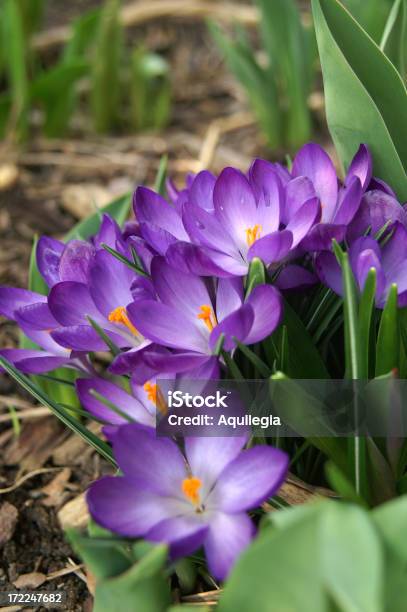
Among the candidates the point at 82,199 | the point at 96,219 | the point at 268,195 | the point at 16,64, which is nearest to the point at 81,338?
the point at 268,195

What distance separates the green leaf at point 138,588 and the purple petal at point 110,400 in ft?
0.58

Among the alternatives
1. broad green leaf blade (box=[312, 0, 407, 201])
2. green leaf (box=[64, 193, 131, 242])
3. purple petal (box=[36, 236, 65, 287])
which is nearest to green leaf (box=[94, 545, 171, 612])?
purple petal (box=[36, 236, 65, 287])

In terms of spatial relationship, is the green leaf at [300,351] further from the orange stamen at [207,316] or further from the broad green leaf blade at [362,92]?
the broad green leaf blade at [362,92]

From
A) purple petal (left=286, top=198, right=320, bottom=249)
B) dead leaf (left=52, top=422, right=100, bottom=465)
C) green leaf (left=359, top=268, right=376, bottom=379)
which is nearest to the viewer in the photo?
green leaf (left=359, top=268, right=376, bottom=379)

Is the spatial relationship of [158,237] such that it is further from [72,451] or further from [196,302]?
[72,451]

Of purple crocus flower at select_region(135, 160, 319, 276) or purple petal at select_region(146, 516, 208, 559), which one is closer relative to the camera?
purple petal at select_region(146, 516, 208, 559)

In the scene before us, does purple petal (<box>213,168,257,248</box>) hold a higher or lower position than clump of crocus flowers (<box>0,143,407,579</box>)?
higher

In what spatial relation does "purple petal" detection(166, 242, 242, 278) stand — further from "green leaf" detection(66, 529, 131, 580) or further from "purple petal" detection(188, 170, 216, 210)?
"green leaf" detection(66, 529, 131, 580)

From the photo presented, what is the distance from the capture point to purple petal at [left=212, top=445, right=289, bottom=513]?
2.34ft

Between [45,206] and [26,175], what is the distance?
7.6 inches

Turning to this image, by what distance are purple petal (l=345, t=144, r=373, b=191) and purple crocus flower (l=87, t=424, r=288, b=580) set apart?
0.33 metres

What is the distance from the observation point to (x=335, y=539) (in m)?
0.57

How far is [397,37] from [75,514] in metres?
0.76

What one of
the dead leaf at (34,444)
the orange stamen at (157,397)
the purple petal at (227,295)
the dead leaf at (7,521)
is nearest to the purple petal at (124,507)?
the orange stamen at (157,397)
